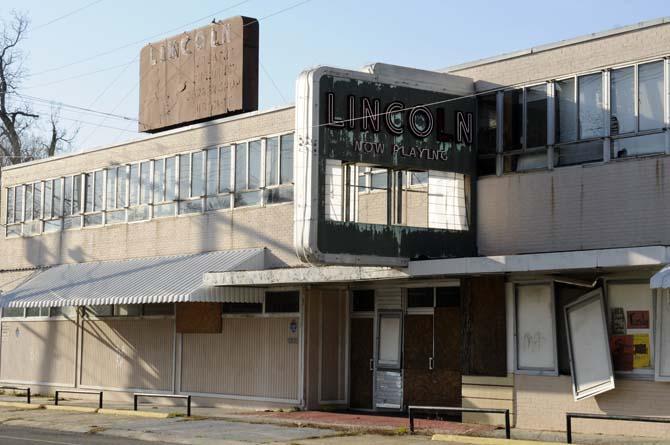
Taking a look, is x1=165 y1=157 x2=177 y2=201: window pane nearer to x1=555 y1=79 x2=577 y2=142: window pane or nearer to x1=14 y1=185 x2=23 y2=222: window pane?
x1=14 y1=185 x2=23 y2=222: window pane

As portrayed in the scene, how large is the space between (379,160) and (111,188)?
1317cm

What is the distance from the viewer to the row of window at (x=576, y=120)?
18625mm

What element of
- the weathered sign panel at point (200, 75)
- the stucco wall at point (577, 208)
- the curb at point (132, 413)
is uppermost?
the weathered sign panel at point (200, 75)

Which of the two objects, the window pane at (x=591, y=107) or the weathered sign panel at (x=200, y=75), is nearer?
the window pane at (x=591, y=107)

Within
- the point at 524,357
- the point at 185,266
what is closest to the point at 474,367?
the point at 524,357

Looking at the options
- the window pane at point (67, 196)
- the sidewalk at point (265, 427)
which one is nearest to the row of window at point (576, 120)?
the sidewalk at point (265, 427)

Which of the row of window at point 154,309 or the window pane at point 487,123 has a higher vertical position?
the window pane at point 487,123

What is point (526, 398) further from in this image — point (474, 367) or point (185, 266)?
point (185, 266)

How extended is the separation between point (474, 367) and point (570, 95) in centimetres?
529

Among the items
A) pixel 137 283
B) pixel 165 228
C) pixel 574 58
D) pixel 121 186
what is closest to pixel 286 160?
pixel 137 283

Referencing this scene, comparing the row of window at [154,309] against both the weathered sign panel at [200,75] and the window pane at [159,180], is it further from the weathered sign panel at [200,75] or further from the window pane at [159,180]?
the weathered sign panel at [200,75]

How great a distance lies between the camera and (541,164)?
66.2ft

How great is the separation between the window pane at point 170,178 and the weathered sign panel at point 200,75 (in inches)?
58.2

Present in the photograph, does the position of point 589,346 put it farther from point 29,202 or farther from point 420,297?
point 29,202
